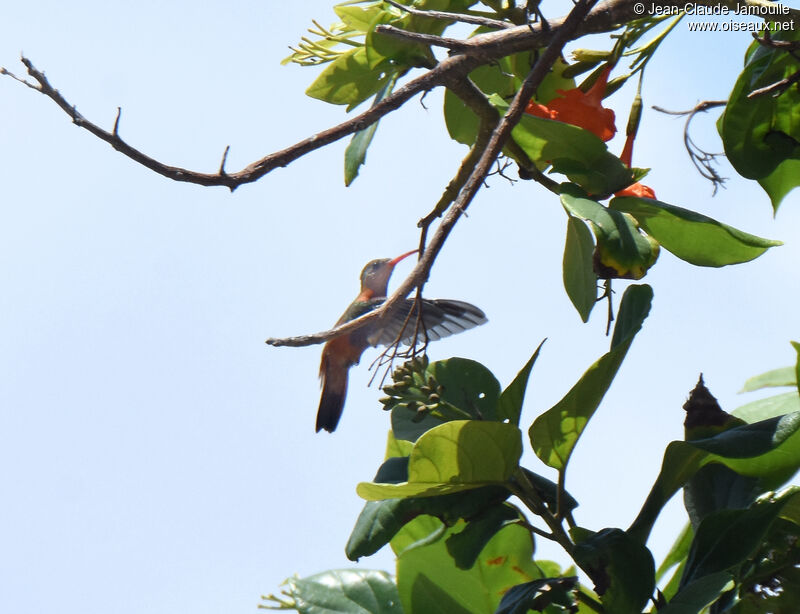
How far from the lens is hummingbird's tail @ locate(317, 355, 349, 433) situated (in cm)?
346

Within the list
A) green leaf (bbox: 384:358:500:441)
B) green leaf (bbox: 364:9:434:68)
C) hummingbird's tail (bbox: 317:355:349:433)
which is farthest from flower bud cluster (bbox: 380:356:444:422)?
hummingbird's tail (bbox: 317:355:349:433)

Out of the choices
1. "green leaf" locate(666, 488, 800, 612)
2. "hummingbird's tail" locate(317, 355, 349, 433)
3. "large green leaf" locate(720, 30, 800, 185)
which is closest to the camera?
"green leaf" locate(666, 488, 800, 612)

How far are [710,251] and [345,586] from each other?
→ 0.72 meters

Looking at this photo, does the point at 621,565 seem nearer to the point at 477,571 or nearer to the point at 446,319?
the point at 477,571

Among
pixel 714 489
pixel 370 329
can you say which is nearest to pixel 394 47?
pixel 714 489

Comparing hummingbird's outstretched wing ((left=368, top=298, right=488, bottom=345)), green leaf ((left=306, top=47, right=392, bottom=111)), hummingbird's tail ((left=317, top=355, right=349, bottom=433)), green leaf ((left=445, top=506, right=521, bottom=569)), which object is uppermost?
hummingbird's tail ((left=317, top=355, right=349, bottom=433))

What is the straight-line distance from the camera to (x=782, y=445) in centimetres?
112

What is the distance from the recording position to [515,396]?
112 cm

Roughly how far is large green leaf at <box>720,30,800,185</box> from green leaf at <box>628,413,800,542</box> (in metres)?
0.41

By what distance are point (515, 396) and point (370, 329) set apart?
65.4 inches

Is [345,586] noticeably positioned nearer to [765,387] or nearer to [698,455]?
[698,455]

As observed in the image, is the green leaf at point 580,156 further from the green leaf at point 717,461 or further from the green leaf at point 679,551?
the green leaf at point 679,551

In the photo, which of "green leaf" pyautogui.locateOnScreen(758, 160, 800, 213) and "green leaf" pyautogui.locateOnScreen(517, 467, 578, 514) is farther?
"green leaf" pyautogui.locateOnScreen(758, 160, 800, 213)

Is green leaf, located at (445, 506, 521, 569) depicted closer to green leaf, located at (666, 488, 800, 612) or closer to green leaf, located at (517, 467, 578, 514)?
green leaf, located at (517, 467, 578, 514)
